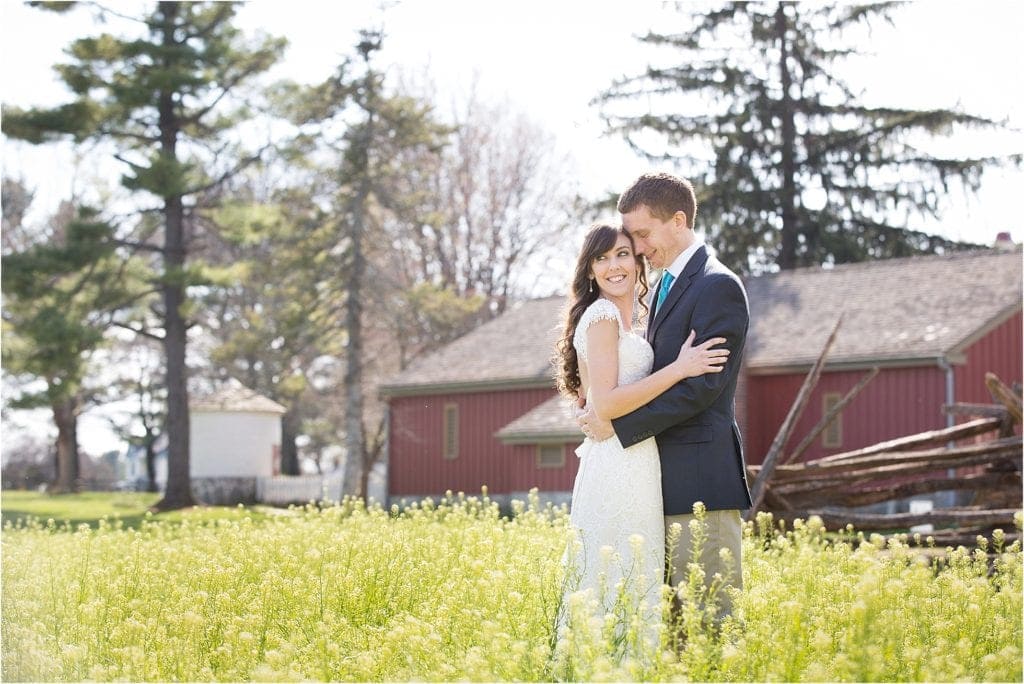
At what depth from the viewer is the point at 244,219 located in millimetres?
31000

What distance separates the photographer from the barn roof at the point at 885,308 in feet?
84.9

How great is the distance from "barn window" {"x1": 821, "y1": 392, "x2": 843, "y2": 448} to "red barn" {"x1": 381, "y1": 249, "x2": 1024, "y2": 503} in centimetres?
3

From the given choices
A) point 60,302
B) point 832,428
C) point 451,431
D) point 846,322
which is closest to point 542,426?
point 451,431

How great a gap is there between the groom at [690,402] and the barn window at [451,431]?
26.9 m

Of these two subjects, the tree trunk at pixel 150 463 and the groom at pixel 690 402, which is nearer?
the groom at pixel 690 402

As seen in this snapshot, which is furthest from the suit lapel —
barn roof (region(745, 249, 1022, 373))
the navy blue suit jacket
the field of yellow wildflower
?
barn roof (region(745, 249, 1022, 373))

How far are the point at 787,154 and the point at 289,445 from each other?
77.1 feet

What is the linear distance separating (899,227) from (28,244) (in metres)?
28.5

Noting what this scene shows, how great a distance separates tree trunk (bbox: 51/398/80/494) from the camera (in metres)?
45.2

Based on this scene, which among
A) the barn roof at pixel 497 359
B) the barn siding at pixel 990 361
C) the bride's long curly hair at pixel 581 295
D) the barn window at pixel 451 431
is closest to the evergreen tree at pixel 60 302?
the barn roof at pixel 497 359

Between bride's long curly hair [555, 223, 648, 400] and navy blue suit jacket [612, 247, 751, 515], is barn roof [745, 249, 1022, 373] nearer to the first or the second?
bride's long curly hair [555, 223, 648, 400]

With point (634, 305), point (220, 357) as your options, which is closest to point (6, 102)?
point (220, 357)

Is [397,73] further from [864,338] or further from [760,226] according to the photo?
[864,338]

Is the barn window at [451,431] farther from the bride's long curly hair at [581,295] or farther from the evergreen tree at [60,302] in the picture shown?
the bride's long curly hair at [581,295]
